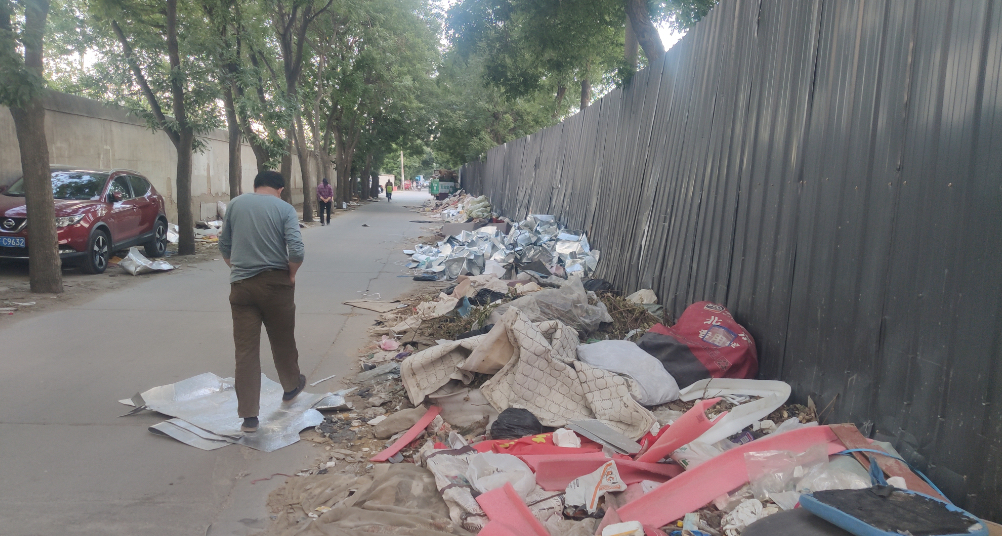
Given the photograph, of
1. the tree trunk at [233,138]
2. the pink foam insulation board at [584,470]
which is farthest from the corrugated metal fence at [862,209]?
the tree trunk at [233,138]

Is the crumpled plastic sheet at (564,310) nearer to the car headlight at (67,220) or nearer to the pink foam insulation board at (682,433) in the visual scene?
the pink foam insulation board at (682,433)

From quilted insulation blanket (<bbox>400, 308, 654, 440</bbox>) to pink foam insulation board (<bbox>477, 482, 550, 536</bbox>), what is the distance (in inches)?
40.9

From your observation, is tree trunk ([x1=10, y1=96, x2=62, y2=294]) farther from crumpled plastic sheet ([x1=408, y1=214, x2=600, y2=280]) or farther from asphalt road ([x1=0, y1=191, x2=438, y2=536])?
crumpled plastic sheet ([x1=408, y1=214, x2=600, y2=280])

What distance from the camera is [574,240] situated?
1040 centimetres

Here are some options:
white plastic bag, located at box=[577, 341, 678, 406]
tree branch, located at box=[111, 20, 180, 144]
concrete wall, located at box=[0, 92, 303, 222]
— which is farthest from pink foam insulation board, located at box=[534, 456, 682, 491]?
concrete wall, located at box=[0, 92, 303, 222]

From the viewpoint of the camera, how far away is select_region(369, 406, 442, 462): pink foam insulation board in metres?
4.18

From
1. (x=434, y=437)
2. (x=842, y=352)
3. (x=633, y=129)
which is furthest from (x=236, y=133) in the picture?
(x=842, y=352)

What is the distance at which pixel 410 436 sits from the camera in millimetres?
4453

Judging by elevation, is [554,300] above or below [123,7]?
below

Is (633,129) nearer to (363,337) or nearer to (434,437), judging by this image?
(363,337)

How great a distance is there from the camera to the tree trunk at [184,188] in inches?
525

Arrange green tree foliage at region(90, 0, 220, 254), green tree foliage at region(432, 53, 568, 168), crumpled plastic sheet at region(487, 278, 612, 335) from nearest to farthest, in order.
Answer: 1. crumpled plastic sheet at region(487, 278, 612, 335)
2. green tree foliage at region(90, 0, 220, 254)
3. green tree foliage at region(432, 53, 568, 168)

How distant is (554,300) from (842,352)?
9.60ft

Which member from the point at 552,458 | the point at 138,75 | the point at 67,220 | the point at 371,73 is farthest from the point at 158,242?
the point at 371,73
